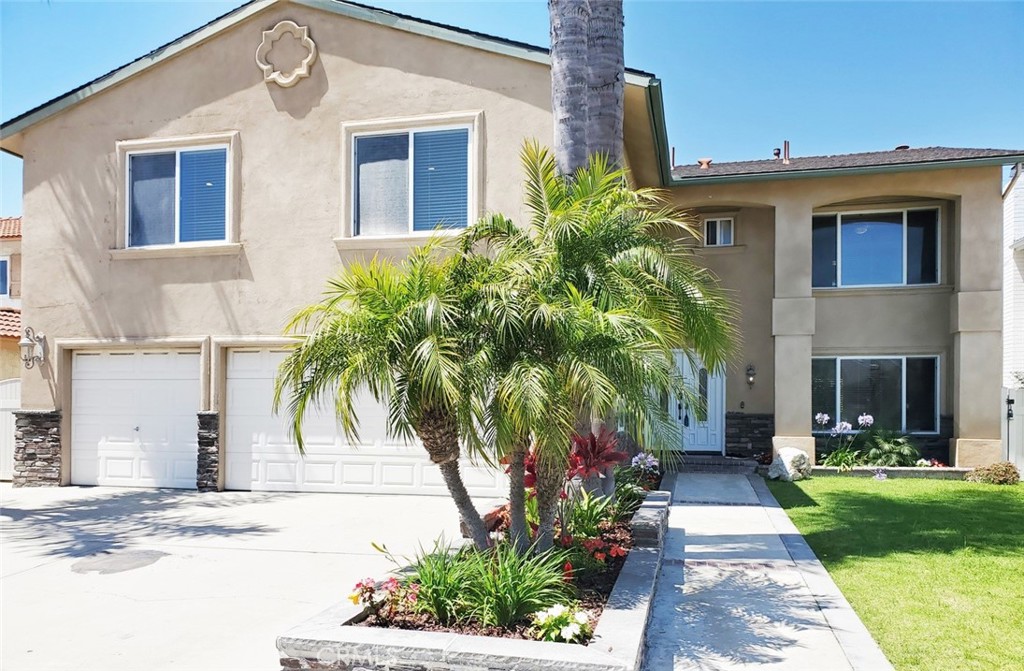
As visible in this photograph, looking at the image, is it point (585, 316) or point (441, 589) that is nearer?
point (441, 589)

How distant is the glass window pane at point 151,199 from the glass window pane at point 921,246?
48.0ft

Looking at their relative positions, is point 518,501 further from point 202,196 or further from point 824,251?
point 824,251

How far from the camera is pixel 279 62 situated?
1212cm

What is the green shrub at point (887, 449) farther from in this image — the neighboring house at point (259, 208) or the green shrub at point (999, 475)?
the green shrub at point (999, 475)

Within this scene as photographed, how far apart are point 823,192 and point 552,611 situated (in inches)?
507

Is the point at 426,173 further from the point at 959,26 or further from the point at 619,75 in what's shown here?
the point at 959,26

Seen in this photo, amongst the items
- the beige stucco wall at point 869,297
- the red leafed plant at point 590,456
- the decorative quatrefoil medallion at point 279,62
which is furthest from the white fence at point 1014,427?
the decorative quatrefoil medallion at point 279,62

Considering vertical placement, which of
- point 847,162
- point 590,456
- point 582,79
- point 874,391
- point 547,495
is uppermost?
point 847,162

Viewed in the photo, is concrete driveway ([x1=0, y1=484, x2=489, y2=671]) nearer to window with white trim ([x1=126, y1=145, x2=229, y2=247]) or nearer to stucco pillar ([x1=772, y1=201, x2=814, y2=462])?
window with white trim ([x1=126, y1=145, x2=229, y2=247])

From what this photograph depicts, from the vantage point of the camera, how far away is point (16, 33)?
10.4 meters

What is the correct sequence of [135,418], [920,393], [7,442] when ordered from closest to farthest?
[135,418] → [7,442] → [920,393]

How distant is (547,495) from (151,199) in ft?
33.1

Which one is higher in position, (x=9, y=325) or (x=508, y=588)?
(x=9, y=325)

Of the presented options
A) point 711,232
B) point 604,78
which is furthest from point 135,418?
point 711,232
